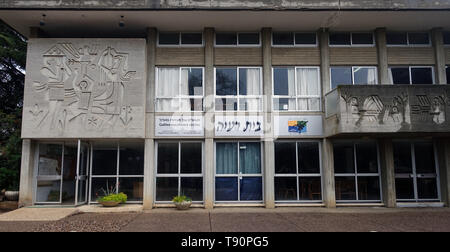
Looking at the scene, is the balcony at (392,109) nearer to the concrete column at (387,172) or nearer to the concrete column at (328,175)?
the concrete column at (328,175)

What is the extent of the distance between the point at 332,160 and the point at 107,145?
9189 millimetres

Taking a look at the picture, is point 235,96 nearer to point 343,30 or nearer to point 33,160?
point 343,30

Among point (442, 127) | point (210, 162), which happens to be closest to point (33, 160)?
point (210, 162)

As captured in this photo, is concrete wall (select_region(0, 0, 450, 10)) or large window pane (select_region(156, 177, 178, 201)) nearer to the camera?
concrete wall (select_region(0, 0, 450, 10))

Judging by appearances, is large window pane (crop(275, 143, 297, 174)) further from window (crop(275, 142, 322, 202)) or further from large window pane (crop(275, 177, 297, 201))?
large window pane (crop(275, 177, 297, 201))

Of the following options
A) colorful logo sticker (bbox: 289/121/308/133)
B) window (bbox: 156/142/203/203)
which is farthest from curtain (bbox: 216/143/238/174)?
colorful logo sticker (bbox: 289/121/308/133)

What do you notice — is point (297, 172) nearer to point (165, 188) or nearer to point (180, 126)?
point (180, 126)

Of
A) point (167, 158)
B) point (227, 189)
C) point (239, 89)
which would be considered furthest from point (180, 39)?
point (227, 189)

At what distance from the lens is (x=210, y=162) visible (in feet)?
44.2

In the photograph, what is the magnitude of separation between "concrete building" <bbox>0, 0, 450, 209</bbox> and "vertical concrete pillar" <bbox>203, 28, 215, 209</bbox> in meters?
0.04

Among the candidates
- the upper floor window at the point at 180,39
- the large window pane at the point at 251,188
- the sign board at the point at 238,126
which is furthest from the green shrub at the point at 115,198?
the upper floor window at the point at 180,39

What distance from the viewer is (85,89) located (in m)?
13.4

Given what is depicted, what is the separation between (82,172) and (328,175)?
986cm

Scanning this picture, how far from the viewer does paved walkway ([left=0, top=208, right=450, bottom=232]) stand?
9.37 metres
